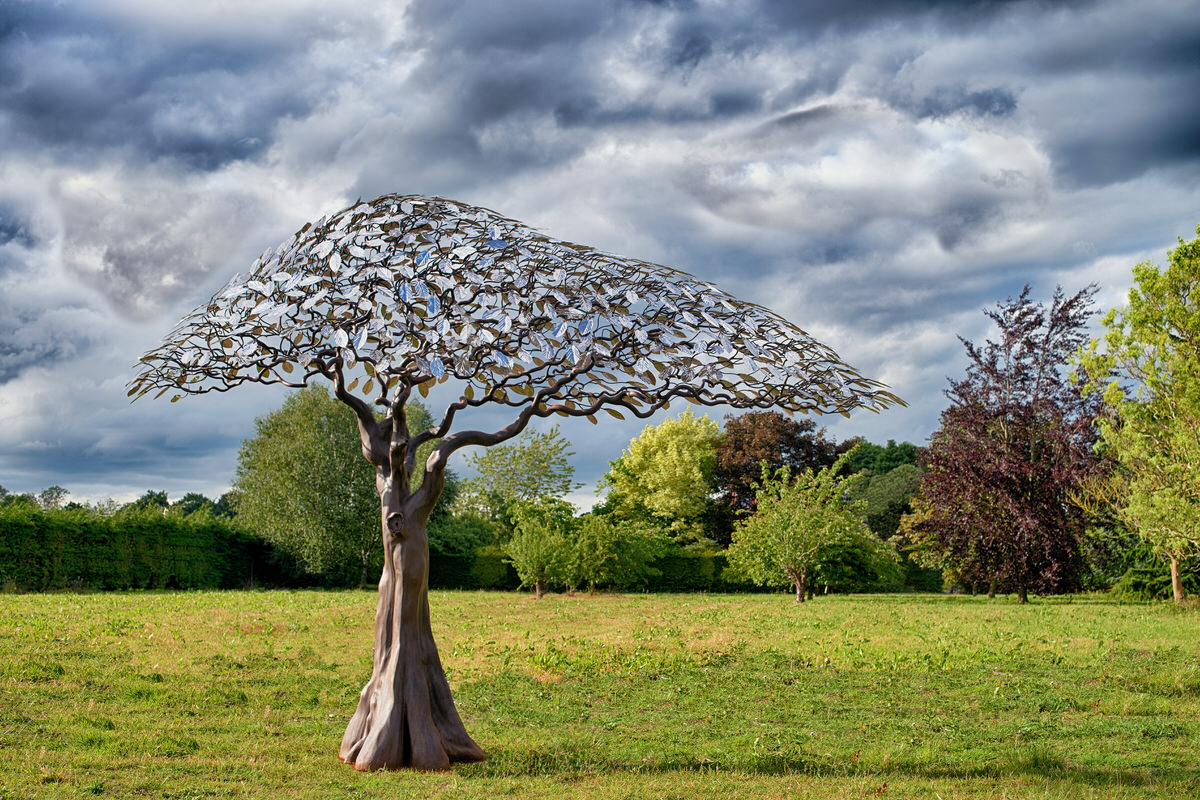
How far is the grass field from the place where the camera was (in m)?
6.71

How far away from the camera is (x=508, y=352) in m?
6.94

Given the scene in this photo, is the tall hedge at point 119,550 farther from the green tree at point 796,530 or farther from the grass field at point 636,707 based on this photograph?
the green tree at point 796,530

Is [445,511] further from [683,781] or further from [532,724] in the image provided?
[683,781]

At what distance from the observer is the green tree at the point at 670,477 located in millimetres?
37000

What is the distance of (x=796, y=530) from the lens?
23.0 metres

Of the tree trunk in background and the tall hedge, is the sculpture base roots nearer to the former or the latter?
the tree trunk in background

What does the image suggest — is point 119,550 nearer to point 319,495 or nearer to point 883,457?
point 319,495

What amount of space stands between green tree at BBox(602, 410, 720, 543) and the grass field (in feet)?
64.5

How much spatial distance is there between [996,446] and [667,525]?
632 inches

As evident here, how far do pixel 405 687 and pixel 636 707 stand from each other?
3431 millimetres

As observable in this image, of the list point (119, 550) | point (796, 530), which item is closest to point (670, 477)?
point (796, 530)

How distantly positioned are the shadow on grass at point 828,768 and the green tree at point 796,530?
1568 centimetres

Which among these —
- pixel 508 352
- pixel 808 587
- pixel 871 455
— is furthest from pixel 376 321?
pixel 871 455

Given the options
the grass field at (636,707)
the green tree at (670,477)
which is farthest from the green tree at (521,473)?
the grass field at (636,707)
